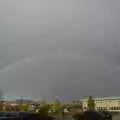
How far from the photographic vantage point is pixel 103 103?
19575cm

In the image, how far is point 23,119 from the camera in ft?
121

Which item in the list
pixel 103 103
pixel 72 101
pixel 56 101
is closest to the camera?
pixel 56 101

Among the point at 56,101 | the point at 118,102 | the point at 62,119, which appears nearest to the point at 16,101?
the point at 56,101

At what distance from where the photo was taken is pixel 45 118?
3600 cm

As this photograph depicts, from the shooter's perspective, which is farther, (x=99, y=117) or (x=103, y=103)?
(x=103, y=103)

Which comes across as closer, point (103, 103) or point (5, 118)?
point (5, 118)

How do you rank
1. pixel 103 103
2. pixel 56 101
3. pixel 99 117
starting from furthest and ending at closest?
pixel 103 103, pixel 56 101, pixel 99 117

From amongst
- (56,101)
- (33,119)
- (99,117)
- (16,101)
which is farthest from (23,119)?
(16,101)

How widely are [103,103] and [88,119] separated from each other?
537ft

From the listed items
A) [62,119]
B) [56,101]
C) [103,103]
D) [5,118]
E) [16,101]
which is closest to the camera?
[5,118]

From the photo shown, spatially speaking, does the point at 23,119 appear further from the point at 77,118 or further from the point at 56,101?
the point at 56,101

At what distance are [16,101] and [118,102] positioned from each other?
70.5m

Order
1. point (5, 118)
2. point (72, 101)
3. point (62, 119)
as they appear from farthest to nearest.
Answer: point (72, 101) < point (62, 119) < point (5, 118)

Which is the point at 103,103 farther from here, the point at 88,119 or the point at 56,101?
the point at 88,119
